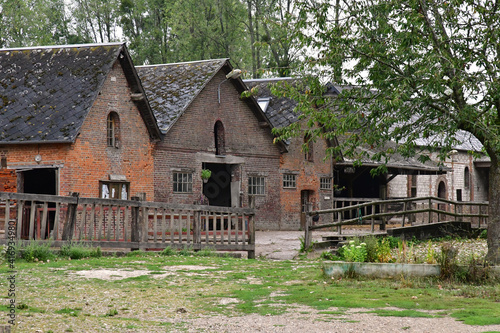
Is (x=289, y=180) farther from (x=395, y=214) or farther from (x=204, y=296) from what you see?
(x=204, y=296)

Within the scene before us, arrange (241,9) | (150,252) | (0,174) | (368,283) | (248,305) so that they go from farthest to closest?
(241,9), (0,174), (150,252), (368,283), (248,305)

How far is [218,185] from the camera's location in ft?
110

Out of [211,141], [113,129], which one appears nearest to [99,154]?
[113,129]

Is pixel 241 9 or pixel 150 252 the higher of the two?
pixel 241 9

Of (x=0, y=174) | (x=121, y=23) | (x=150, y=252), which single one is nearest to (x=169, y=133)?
(x=0, y=174)

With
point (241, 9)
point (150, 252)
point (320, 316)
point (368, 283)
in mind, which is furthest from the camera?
point (241, 9)

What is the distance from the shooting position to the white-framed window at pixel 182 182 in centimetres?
2954

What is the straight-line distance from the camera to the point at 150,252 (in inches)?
670

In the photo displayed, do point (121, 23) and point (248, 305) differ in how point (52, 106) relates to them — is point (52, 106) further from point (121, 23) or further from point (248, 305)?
point (121, 23)

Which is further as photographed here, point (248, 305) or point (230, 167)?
point (230, 167)

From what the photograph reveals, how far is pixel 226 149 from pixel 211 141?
98cm

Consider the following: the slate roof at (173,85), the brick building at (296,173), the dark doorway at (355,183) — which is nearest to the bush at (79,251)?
the slate roof at (173,85)

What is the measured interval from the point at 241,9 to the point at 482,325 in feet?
143

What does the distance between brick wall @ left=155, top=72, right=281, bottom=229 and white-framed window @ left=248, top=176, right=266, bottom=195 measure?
202 mm
